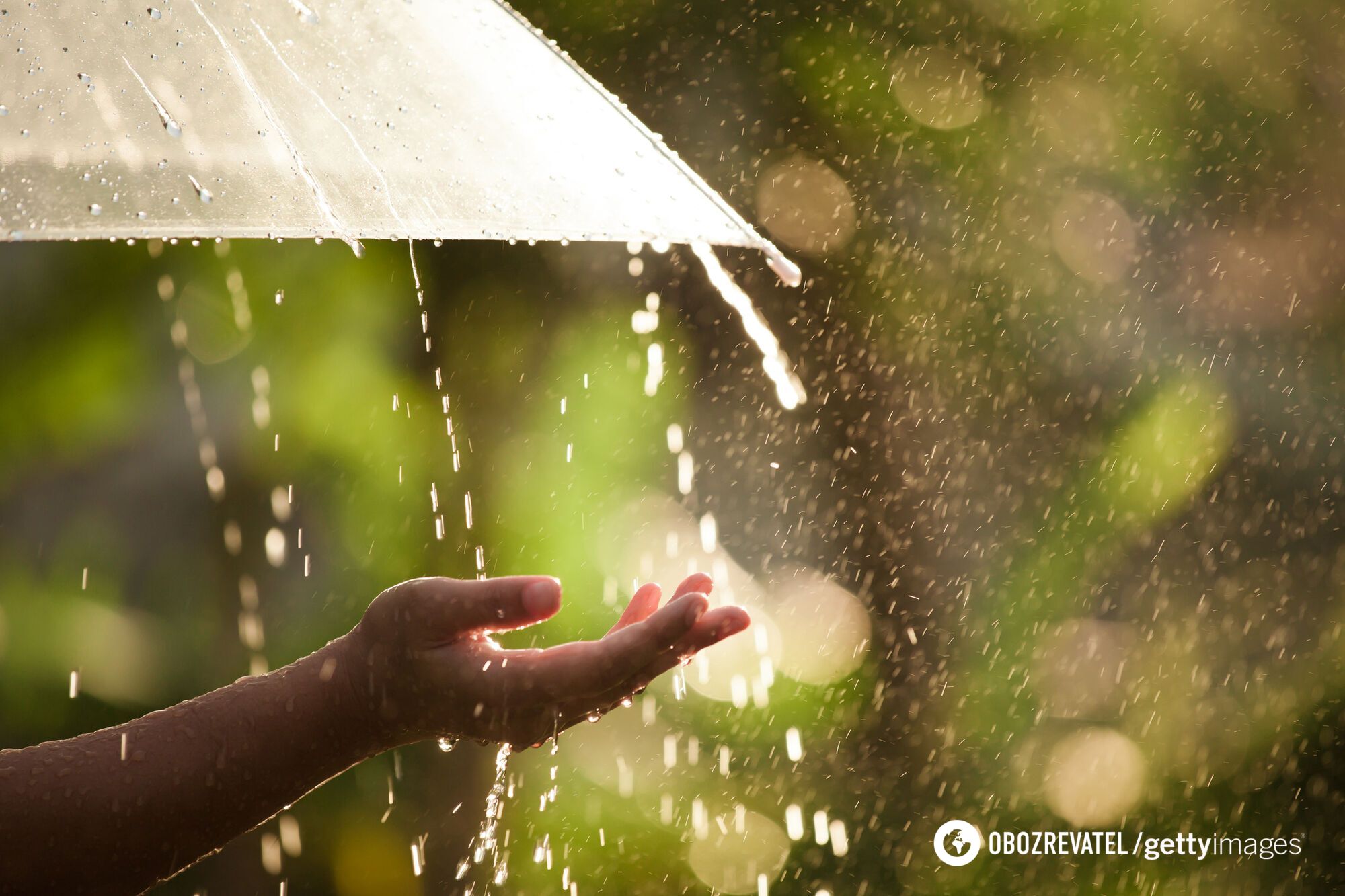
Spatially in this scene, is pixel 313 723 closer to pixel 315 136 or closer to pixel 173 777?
pixel 173 777

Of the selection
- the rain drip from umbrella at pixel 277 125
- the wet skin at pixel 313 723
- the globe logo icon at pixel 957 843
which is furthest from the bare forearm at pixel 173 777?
the globe logo icon at pixel 957 843

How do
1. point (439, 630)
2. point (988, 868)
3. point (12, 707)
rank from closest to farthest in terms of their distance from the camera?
point (439, 630), point (12, 707), point (988, 868)

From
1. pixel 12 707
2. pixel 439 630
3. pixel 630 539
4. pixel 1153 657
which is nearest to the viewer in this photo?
pixel 439 630

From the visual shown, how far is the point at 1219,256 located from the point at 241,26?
542cm

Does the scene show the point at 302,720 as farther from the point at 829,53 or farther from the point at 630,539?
the point at 829,53

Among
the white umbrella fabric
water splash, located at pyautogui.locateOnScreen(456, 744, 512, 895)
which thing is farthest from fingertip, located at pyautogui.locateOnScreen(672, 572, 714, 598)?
water splash, located at pyautogui.locateOnScreen(456, 744, 512, 895)

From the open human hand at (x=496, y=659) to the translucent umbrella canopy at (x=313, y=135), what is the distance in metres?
0.46

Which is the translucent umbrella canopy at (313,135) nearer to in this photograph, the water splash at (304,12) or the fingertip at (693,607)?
the water splash at (304,12)

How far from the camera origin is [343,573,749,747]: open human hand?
130 centimetres

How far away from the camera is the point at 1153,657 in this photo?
5.36 m

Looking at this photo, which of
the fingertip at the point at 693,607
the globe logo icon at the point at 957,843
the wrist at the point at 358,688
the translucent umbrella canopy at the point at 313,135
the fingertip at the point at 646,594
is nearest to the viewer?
the translucent umbrella canopy at the point at 313,135

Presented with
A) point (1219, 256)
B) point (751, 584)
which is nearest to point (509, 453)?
point (751, 584)

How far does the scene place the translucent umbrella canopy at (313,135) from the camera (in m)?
1.16

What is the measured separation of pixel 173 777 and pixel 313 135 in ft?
2.76
